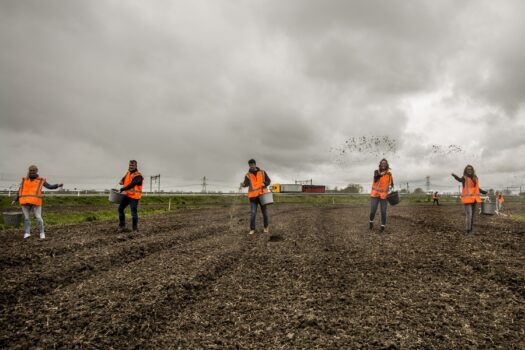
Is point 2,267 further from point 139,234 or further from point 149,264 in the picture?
point 139,234

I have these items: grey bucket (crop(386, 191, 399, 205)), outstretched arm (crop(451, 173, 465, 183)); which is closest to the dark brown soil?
outstretched arm (crop(451, 173, 465, 183))

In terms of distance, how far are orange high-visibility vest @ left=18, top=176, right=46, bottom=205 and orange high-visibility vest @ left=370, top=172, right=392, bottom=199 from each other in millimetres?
10973

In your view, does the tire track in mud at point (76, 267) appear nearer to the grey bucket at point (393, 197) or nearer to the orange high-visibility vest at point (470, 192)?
the grey bucket at point (393, 197)

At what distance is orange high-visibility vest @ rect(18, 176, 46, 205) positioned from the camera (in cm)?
1012

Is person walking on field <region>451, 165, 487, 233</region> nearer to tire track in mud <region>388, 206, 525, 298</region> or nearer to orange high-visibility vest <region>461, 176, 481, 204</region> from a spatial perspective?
orange high-visibility vest <region>461, 176, 481, 204</region>

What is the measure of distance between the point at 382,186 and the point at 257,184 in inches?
172

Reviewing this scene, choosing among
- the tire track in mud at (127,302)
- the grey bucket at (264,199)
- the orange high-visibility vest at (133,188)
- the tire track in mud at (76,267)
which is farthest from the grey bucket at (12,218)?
the grey bucket at (264,199)

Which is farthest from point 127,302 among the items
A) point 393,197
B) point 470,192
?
point 470,192

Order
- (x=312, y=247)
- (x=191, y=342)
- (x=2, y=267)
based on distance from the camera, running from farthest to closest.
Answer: (x=312, y=247), (x=2, y=267), (x=191, y=342)

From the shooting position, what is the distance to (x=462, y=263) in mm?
7156

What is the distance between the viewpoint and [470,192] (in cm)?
1097

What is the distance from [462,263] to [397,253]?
4.50 feet

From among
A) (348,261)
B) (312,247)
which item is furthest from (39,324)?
(312,247)

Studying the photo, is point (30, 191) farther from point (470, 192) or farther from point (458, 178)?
point (470, 192)
